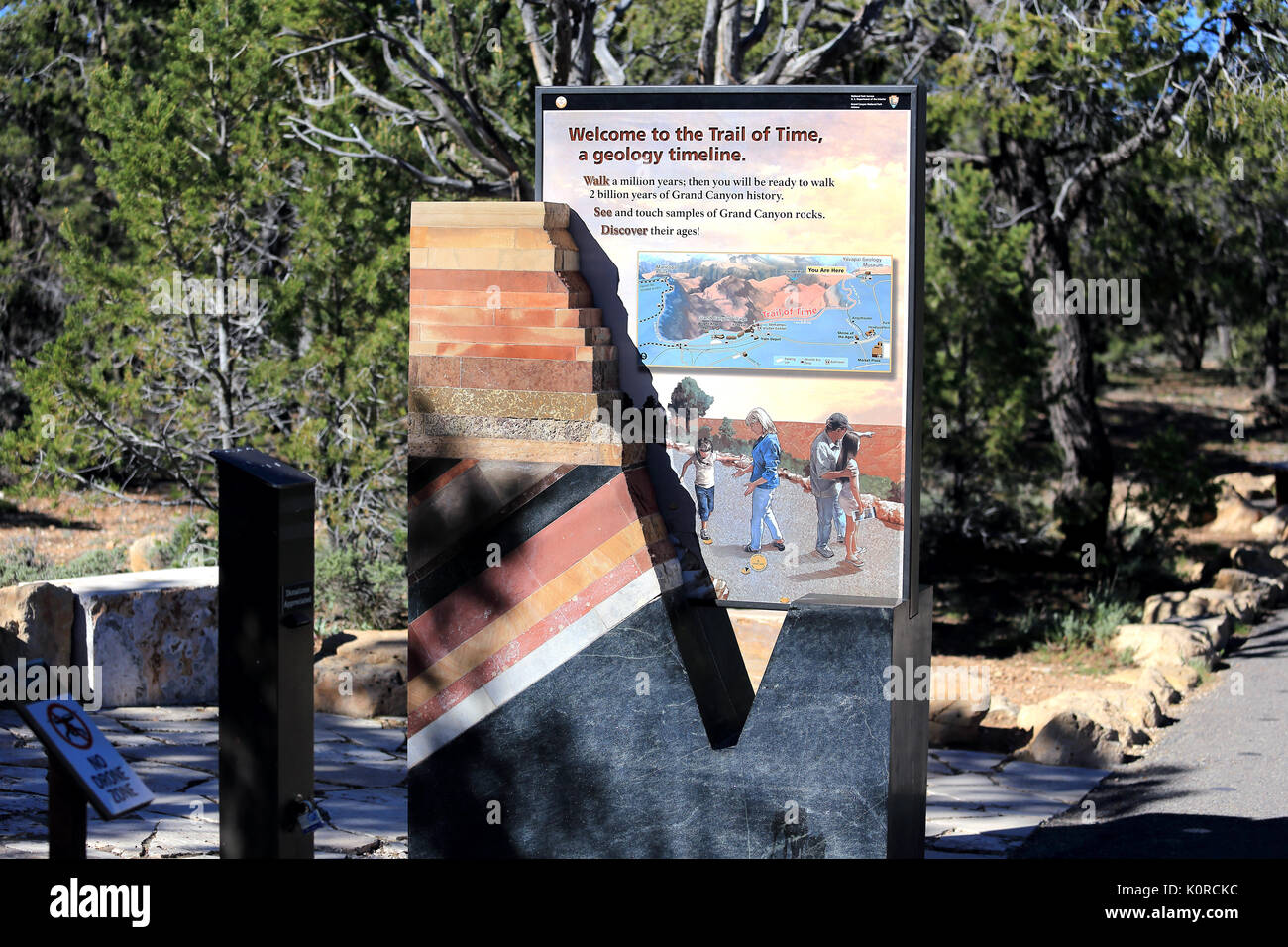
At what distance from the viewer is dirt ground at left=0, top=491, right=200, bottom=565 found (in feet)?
42.5

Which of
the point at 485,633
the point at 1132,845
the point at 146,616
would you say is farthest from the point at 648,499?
the point at 146,616

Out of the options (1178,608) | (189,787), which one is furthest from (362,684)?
(1178,608)

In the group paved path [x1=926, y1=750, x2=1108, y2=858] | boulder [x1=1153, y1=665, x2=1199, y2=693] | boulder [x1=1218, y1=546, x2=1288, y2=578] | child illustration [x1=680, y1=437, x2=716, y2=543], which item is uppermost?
child illustration [x1=680, y1=437, x2=716, y2=543]

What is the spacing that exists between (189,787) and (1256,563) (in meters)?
10.1

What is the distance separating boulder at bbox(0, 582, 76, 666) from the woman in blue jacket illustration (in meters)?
4.25

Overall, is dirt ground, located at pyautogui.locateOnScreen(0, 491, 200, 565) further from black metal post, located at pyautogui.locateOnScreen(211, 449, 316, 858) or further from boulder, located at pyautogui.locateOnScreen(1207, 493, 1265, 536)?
boulder, located at pyautogui.locateOnScreen(1207, 493, 1265, 536)

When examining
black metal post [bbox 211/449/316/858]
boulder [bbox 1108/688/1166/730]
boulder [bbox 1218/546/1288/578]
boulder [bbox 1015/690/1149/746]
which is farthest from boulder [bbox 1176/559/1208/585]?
black metal post [bbox 211/449/316/858]

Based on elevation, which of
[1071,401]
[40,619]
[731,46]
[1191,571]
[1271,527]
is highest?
[731,46]

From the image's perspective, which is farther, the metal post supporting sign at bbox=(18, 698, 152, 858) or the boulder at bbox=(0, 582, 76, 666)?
the boulder at bbox=(0, 582, 76, 666)

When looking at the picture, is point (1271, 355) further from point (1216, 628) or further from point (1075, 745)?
point (1075, 745)

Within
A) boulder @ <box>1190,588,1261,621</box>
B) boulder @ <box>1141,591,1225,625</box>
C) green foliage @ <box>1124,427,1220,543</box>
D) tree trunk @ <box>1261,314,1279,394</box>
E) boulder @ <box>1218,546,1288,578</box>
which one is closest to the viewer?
boulder @ <box>1141,591,1225,625</box>

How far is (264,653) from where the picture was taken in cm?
414

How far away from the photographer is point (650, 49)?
12.8 metres
